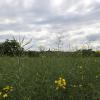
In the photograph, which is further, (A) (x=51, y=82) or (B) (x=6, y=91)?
(A) (x=51, y=82)

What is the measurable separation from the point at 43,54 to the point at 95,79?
3.60 ft

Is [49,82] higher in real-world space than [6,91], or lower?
higher

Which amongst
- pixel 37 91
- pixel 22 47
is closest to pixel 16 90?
pixel 37 91

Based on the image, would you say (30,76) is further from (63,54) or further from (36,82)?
(63,54)

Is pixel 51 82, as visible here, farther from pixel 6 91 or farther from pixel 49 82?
Result: pixel 6 91

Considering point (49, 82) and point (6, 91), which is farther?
point (49, 82)

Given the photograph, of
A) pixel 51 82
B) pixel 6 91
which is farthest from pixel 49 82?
pixel 6 91

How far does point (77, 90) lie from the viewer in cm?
552

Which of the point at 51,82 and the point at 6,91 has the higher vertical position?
the point at 51,82

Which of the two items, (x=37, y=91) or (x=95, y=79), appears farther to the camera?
(x=95, y=79)

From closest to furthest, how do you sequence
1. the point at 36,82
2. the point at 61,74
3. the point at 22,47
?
the point at 22,47 → the point at 36,82 → the point at 61,74

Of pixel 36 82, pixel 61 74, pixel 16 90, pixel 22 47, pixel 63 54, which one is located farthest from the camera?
pixel 63 54

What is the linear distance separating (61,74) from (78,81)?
485 millimetres

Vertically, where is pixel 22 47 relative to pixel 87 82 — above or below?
above
